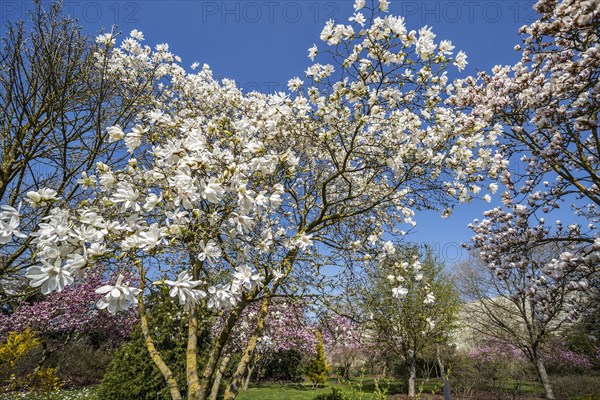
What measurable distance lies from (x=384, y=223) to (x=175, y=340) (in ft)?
21.0

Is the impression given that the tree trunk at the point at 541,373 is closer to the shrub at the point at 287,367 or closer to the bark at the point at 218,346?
the bark at the point at 218,346

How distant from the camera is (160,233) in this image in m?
2.23

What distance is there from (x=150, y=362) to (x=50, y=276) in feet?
26.2

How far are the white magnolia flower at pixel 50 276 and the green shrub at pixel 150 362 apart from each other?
6477 mm

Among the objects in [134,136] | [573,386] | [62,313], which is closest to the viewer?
[134,136]

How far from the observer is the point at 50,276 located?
1.85 m

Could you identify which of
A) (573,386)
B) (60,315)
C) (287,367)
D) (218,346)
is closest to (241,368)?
(218,346)

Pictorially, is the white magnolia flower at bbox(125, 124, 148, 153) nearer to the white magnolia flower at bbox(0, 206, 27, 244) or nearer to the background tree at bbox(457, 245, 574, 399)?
the white magnolia flower at bbox(0, 206, 27, 244)

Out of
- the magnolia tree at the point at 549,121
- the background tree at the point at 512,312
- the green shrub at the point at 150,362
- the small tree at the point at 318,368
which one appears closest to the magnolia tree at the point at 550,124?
the magnolia tree at the point at 549,121

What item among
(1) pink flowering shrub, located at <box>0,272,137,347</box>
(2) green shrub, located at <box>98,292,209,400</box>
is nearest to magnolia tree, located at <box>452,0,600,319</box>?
(2) green shrub, located at <box>98,292,209,400</box>

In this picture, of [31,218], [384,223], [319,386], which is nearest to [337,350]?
[319,386]

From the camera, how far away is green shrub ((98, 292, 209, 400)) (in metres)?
8.16

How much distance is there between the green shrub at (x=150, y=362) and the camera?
816cm

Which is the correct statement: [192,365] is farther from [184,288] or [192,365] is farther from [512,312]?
[512,312]
